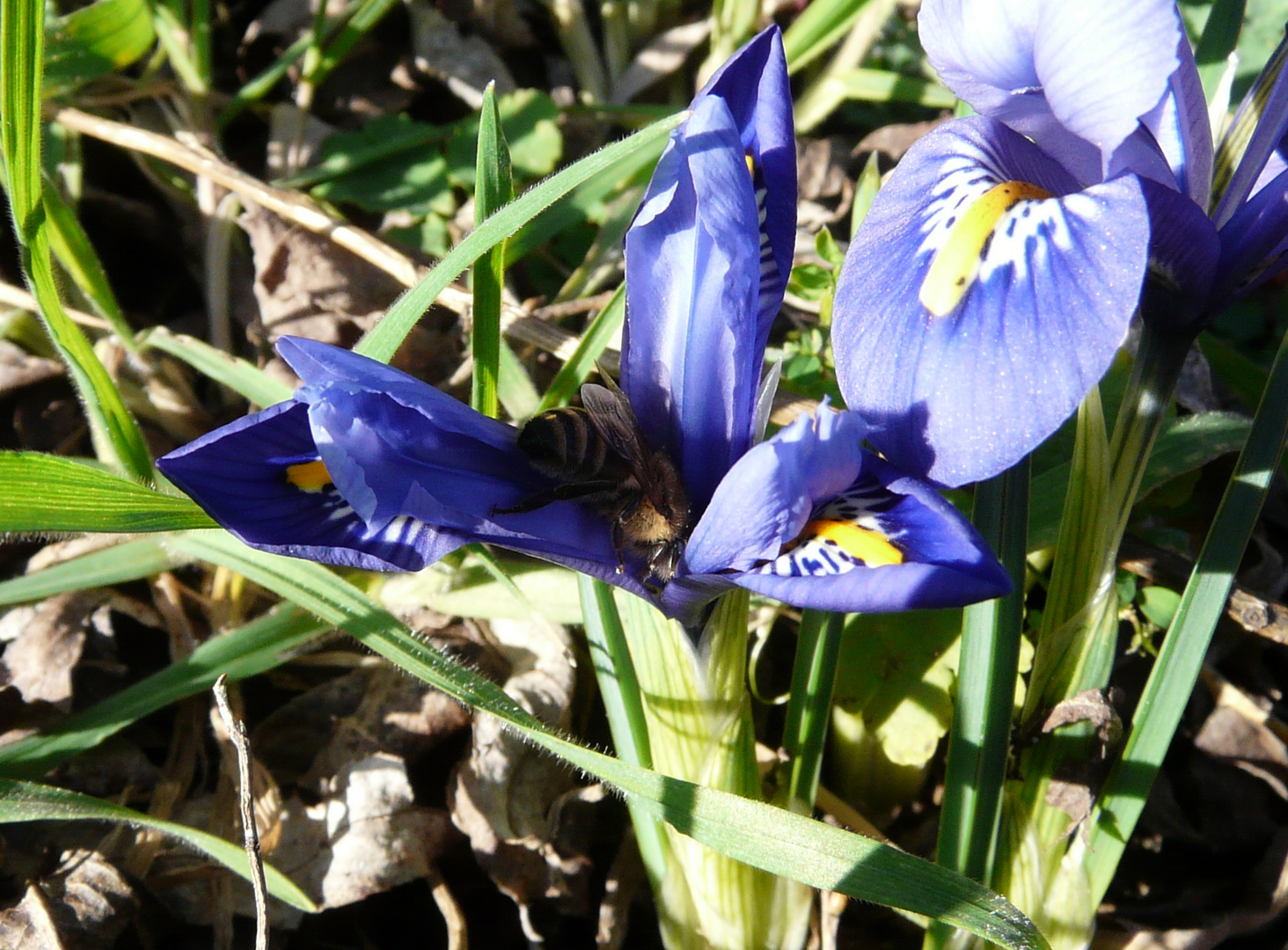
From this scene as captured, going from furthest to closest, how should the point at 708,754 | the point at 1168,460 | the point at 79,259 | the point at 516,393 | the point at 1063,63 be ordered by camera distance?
the point at 79,259
the point at 516,393
the point at 1168,460
the point at 708,754
the point at 1063,63

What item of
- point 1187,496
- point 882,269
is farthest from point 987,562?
point 1187,496

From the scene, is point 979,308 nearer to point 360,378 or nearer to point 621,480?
point 621,480

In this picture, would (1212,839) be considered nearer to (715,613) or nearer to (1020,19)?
(715,613)

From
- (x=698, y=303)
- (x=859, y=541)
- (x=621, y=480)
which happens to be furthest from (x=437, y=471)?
(x=859, y=541)

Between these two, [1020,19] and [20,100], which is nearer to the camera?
[1020,19]

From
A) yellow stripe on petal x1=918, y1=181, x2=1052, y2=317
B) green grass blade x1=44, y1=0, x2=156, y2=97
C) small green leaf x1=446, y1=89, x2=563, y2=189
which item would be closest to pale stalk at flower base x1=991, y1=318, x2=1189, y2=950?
yellow stripe on petal x1=918, y1=181, x2=1052, y2=317

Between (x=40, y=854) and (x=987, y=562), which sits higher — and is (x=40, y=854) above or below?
below

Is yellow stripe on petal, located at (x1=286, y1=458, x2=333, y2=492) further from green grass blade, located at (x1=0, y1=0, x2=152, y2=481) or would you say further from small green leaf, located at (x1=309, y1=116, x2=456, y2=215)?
small green leaf, located at (x1=309, y1=116, x2=456, y2=215)
